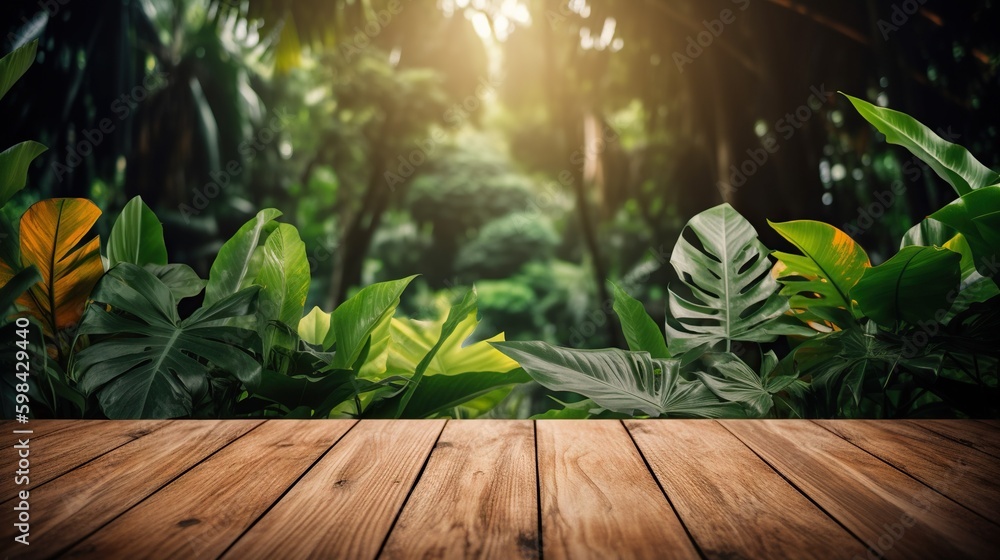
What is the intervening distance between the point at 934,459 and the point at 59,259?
4.09 ft

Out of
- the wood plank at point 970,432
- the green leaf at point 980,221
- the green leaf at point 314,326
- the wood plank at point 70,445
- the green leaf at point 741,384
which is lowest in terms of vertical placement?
the wood plank at point 970,432

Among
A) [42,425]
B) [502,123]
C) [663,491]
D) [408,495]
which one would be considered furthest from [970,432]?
[502,123]

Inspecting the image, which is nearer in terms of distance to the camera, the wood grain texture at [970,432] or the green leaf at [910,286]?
the wood grain texture at [970,432]

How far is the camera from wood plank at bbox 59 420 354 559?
0.52 m

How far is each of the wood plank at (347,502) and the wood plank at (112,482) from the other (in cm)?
15

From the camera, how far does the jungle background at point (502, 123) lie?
9.33 ft

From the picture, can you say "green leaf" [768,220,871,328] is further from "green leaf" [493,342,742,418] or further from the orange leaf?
the orange leaf

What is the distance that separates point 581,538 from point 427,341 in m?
0.71

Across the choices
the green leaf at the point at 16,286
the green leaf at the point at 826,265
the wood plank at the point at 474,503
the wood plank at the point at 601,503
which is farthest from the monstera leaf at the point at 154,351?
the green leaf at the point at 826,265

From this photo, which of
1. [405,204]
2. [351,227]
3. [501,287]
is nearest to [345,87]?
[351,227]

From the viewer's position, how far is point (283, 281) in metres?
1.06

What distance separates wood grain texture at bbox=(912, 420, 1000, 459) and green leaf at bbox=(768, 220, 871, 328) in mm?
193

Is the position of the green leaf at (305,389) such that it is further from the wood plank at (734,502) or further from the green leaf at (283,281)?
the wood plank at (734,502)

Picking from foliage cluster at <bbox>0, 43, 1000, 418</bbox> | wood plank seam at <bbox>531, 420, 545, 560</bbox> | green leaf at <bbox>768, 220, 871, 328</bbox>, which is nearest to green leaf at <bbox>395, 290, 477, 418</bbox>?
foliage cluster at <bbox>0, 43, 1000, 418</bbox>
